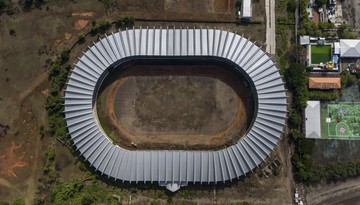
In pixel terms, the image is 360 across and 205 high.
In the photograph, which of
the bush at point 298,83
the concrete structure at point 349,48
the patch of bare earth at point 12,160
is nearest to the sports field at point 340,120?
the bush at point 298,83

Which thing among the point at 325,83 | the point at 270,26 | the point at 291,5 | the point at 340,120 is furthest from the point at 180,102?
the point at 340,120

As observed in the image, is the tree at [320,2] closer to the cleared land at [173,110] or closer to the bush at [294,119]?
the bush at [294,119]

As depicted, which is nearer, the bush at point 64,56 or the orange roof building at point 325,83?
the bush at point 64,56

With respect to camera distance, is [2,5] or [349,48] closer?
[2,5]

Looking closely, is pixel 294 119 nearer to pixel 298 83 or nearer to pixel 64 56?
pixel 298 83

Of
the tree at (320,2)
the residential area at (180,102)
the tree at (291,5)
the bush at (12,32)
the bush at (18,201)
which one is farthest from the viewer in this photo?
the tree at (320,2)
